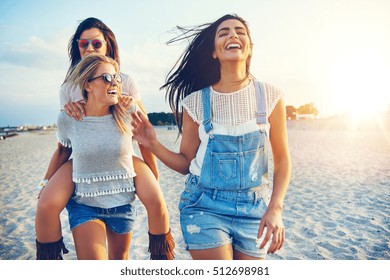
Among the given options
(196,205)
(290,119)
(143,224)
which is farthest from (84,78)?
(290,119)

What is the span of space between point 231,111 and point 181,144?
42 cm

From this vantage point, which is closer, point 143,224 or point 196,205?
point 196,205

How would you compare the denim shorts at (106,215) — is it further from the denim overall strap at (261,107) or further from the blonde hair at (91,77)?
the denim overall strap at (261,107)

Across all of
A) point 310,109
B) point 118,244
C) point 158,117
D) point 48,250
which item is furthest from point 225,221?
point 310,109

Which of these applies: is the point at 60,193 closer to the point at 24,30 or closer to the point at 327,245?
the point at 24,30

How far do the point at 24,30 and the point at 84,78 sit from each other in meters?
1.48

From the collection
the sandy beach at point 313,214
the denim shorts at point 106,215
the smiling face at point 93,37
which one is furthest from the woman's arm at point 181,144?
the sandy beach at point 313,214

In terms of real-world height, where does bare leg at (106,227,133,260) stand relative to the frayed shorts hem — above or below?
below

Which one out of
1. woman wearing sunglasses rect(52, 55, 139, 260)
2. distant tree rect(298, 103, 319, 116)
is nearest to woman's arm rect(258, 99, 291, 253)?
woman wearing sunglasses rect(52, 55, 139, 260)

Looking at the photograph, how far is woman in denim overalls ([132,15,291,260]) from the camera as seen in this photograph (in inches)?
79.4

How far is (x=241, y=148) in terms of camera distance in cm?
206

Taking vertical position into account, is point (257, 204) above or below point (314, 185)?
above

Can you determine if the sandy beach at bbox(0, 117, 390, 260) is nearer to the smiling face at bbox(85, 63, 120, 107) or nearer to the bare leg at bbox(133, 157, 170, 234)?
the bare leg at bbox(133, 157, 170, 234)
